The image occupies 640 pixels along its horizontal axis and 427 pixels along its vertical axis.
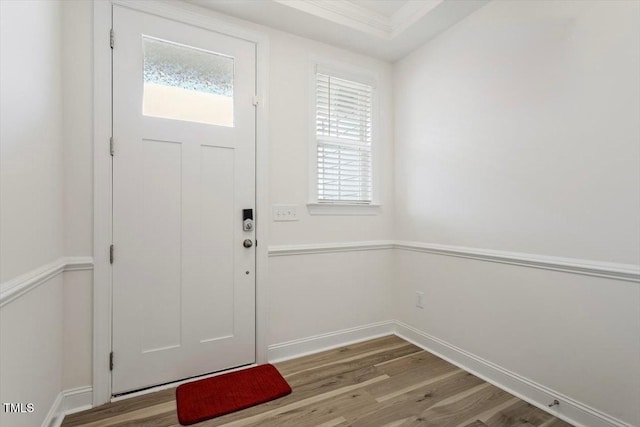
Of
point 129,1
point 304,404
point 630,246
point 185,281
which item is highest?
point 129,1

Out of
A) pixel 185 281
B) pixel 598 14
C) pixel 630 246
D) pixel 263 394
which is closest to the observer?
pixel 630 246

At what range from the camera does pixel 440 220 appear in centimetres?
251

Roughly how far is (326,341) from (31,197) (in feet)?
7.23

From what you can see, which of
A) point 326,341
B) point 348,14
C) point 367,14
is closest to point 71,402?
point 326,341

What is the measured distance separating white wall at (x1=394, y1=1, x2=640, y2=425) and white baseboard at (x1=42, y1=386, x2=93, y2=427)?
248 centimetres

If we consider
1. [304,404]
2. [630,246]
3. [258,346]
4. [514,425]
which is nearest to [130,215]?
[258,346]

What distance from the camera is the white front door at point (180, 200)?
6.28 feet

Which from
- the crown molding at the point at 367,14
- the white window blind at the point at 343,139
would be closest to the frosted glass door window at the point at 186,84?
the crown molding at the point at 367,14

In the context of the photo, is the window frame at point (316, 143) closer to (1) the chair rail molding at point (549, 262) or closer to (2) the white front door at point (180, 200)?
(2) the white front door at point (180, 200)

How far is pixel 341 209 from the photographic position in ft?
8.86

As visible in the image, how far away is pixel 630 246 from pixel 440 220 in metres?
1.17

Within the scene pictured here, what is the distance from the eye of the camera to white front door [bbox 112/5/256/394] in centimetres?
192

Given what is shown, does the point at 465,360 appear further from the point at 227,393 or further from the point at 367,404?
the point at 227,393

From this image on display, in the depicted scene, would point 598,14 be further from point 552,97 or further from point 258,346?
point 258,346
